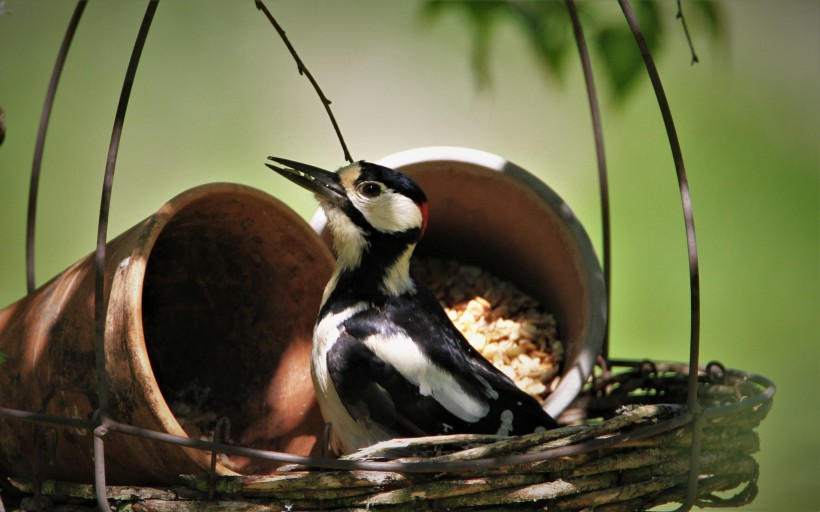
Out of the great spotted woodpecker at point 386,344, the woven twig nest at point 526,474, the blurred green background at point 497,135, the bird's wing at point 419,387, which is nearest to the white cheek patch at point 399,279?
the great spotted woodpecker at point 386,344

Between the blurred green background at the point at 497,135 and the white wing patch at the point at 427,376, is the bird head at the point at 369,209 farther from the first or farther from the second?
the blurred green background at the point at 497,135

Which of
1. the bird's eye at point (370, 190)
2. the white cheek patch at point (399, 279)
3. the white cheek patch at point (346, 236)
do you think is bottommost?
the white cheek patch at point (399, 279)

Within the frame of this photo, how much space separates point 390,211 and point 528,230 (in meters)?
0.42

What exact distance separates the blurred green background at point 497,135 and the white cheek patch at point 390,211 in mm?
1129

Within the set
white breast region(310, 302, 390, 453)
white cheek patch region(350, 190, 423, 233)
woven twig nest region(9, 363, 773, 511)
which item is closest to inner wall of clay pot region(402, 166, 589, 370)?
white cheek patch region(350, 190, 423, 233)

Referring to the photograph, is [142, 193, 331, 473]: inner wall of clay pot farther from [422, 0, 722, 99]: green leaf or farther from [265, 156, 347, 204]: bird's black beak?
[422, 0, 722, 99]: green leaf

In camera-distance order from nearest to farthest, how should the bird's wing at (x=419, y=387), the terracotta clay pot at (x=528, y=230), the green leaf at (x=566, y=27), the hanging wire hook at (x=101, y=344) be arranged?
1. the hanging wire hook at (x=101, y=344)
2. the bird's wing at (x=419, y=387)
3. the green leaf at (x=566, y=27)
4. the terracotta clay pot at (x=528, y=230)

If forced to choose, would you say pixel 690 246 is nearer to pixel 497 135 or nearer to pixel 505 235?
pixel 505 235

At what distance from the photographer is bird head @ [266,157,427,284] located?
5.76 ft

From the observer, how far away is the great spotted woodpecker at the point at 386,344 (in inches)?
60.6

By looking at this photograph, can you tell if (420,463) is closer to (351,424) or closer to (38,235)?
(351,424)

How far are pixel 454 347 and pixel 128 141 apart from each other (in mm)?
2212

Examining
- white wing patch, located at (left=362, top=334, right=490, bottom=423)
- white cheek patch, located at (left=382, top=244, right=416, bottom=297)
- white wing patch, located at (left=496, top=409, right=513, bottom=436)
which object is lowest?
white wing patch, located at (left=496, top=409, right=513, bottom=436)

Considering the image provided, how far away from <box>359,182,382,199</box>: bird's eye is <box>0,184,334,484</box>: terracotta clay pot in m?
0.14
